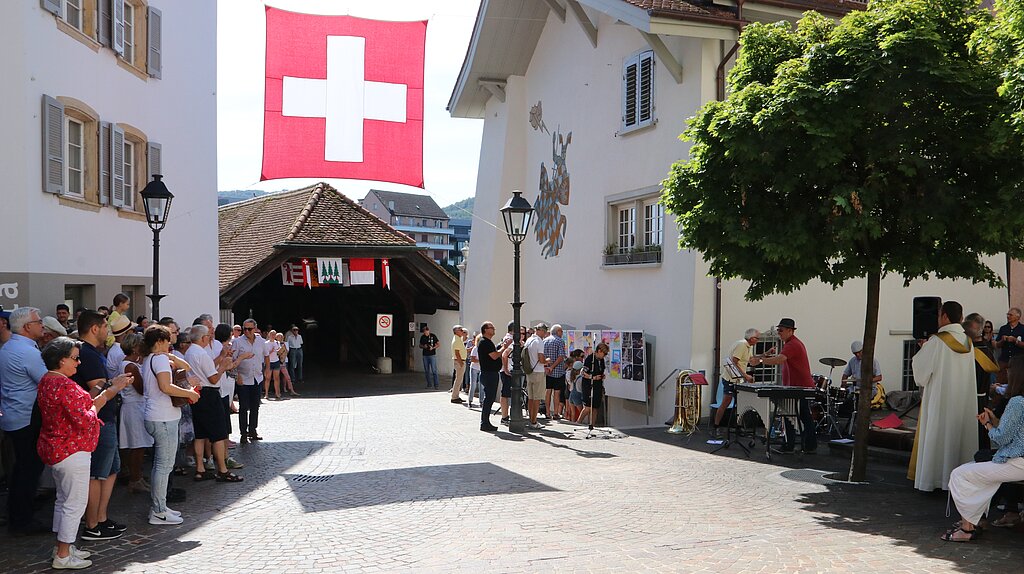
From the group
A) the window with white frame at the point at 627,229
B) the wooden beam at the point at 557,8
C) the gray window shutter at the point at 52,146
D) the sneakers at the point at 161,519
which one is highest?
the wooden beam at the point at 557,8

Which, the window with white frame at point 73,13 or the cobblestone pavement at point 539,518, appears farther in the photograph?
the window with white frame at point 73,13

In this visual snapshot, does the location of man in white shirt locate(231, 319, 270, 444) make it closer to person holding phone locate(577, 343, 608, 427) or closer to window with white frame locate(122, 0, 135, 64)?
person holding phone locate(577, 343, 608, 427)

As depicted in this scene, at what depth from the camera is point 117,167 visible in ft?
50.0

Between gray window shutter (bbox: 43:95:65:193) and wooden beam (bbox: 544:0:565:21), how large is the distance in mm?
11843

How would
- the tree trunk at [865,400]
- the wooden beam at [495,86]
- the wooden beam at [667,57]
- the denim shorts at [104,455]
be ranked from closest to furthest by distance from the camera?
the denim shorts at [104,455] < the tree trunk at [865,400] < the wooden beam at [667,57] < the wooden beam at [495,86]

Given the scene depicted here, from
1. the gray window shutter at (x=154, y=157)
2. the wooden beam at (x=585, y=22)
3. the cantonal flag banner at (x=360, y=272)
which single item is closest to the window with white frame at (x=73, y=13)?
the gray window shutter at (x=154, y=157)

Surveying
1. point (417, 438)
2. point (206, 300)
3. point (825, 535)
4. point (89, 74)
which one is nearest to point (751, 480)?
point (825, 535)

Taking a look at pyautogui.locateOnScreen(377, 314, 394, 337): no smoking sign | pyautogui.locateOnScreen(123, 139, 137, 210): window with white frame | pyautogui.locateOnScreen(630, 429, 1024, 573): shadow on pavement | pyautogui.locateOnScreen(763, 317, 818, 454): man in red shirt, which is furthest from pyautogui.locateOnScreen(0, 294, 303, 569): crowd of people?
pyautogui.locateOnScreen(377, 314, 394, 337): no smoking sign

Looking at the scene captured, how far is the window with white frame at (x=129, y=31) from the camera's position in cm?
1591

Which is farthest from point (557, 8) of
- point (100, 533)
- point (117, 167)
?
point (100, 533)

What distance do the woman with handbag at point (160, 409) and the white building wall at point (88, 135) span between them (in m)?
4.98

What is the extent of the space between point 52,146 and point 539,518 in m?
8.85

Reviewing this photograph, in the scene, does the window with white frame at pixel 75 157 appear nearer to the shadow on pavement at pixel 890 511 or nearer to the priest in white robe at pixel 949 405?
the shadow on pavement at pixel 890 511

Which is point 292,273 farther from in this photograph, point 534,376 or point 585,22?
point 534,376
